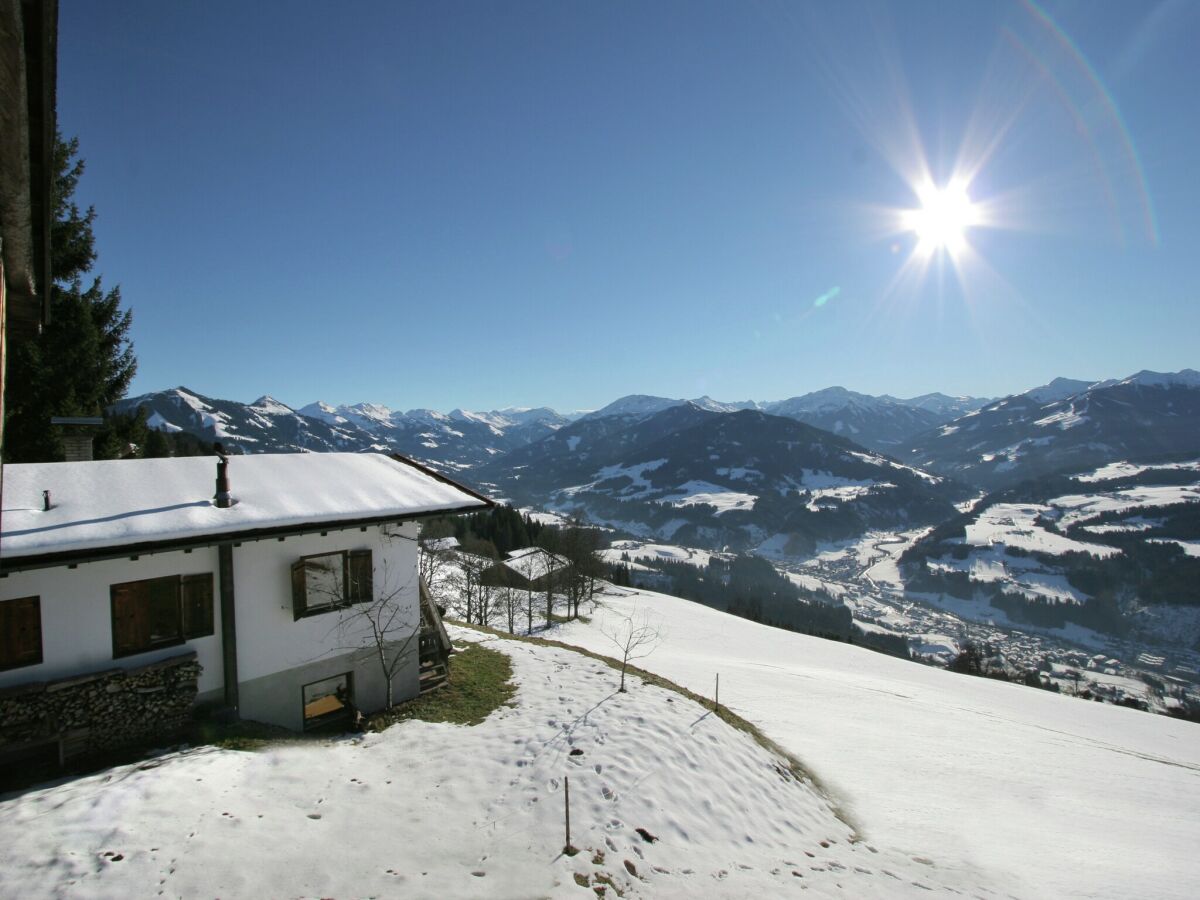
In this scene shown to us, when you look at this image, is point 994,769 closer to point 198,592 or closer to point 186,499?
point 198,592

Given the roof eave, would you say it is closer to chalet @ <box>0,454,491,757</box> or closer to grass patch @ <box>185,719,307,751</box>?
chalet @ <box>0,454,491,757</box>

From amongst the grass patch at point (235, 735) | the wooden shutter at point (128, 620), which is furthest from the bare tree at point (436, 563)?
the wooden shutter at point (128, 620)

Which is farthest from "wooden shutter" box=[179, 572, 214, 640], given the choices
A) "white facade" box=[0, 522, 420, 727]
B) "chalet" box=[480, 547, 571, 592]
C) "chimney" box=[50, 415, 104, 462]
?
"chalet" box=[480, 547, 571, 592]

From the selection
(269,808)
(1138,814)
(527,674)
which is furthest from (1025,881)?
(269,808)

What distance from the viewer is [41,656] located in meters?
10.5

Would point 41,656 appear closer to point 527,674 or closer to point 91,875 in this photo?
point 91,875

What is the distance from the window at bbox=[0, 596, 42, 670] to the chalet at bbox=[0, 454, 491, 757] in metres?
0.02

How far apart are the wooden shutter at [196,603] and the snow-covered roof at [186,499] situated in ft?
4.88

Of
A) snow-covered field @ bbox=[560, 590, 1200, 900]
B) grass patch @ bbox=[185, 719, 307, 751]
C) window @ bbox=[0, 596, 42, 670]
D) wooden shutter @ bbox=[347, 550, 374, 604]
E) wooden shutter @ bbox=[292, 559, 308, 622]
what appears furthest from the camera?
snow-covered field @ bbox=[560, 590, 1200, 900]

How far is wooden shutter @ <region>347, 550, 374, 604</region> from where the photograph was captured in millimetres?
15211

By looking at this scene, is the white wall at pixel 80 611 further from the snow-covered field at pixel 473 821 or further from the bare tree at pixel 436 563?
the bare tree at pixel 436 563

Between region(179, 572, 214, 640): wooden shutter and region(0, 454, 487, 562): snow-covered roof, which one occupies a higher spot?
region(0, 454, 487, 562): snow-covered roof

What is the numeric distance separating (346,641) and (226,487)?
538 cm

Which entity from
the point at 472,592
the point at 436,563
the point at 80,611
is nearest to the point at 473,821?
the point at 80,611
